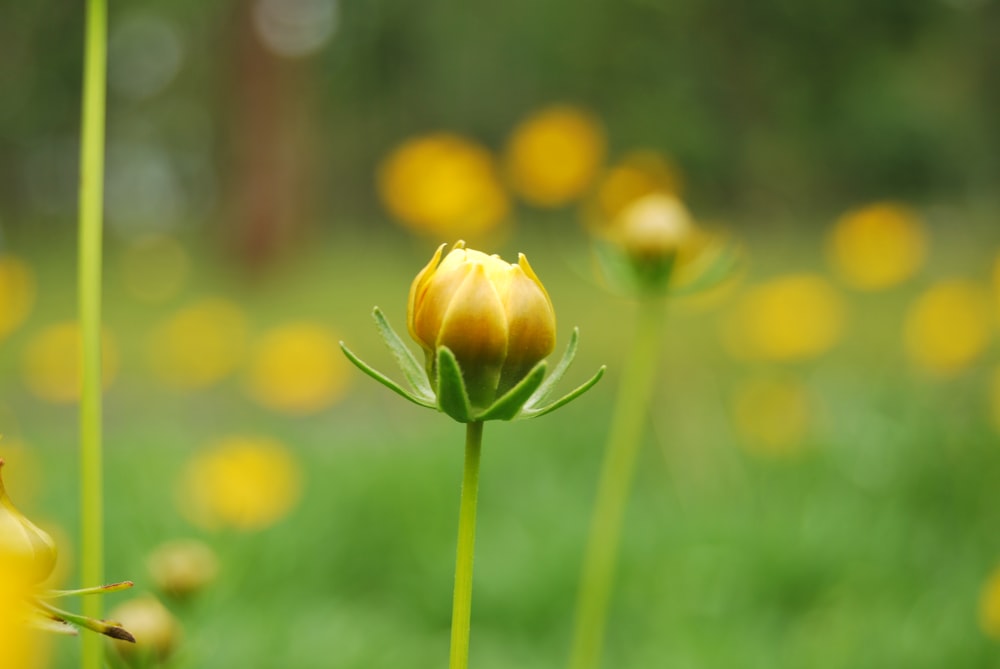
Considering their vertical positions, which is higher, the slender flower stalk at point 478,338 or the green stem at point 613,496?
the slender flower stalk at point 478,338

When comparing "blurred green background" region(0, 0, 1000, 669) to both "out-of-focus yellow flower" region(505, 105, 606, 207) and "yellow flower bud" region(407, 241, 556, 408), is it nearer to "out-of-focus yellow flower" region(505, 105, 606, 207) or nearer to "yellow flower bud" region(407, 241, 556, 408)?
"out-of-focus yellow flower" region(505, 105, 606, 207)

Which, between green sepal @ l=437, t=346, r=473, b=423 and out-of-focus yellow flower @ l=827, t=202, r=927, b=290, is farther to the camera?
out-of-focus yellow flower @ l=827, t=202, r=927, b=290

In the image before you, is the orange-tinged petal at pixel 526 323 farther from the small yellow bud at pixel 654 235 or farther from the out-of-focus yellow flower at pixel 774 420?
the out-of-focus yellow flower at pixel 774 420

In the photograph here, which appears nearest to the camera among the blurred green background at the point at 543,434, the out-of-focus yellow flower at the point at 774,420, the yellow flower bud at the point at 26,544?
the yellow flower bud at the point at 26,544

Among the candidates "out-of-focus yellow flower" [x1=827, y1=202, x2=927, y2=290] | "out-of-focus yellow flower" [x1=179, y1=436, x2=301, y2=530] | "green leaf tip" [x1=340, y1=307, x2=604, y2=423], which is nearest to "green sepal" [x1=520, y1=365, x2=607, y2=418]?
"green leaf tip" [x1=340, y1=307, x2=604, y2=423]

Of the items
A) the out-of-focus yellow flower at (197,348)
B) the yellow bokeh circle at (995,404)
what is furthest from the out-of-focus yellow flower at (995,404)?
the out-of-focus yellow flower at (197,348)

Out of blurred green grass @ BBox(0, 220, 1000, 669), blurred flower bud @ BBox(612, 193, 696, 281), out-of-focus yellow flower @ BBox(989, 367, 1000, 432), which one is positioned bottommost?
blurred green grass @ BBox(0, 220, 1000, 669)
